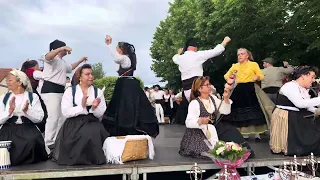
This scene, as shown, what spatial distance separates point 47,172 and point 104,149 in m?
0.66

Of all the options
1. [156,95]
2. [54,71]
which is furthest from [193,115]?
[156,95]

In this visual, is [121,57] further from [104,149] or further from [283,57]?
[283,57]

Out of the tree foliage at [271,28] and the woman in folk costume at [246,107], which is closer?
the woman in folk costume at [246,107]

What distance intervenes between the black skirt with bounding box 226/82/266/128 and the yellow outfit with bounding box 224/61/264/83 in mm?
95

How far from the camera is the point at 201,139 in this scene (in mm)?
4066

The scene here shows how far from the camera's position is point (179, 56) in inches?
204

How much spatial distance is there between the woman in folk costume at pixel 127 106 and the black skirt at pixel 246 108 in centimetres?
128

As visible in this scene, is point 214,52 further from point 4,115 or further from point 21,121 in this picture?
point 4,115

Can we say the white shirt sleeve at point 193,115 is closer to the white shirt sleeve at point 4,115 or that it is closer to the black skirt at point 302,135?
the black skirt at point 302,135

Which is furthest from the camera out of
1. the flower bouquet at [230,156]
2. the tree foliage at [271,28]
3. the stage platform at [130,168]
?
the tree foliage at [271,28]

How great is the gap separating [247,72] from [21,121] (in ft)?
9.83

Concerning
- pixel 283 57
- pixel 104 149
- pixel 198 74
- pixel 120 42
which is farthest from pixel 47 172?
pixel 283 57

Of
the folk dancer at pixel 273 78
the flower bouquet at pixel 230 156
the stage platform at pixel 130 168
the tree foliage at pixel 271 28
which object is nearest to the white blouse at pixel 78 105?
the stage platform at pixel 130 168

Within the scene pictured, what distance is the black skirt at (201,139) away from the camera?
Answer: 4.04 metres
